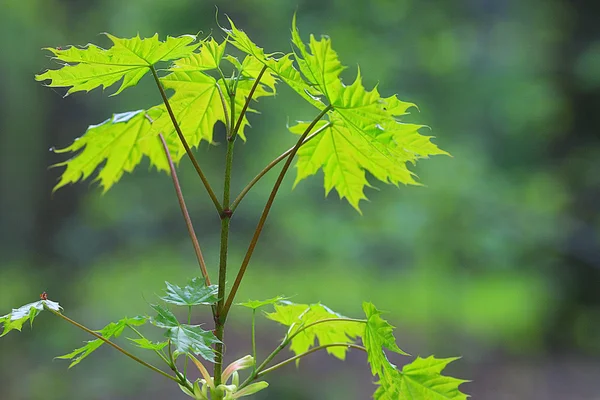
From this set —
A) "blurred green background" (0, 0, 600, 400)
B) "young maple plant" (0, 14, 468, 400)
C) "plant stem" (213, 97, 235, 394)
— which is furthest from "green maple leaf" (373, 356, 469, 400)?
"blurred green background" (0, 0, 600, 400)

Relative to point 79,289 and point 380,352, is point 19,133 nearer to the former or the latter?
point 79,289

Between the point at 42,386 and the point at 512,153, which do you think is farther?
the point at 512,153

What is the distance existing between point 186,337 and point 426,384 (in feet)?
0.87

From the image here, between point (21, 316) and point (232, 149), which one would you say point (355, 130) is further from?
point (21, 316)

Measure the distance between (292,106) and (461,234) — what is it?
38.6 inches

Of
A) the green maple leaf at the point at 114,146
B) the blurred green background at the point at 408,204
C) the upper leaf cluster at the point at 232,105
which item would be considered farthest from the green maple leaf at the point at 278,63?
the blurred green background at the point at 408,204

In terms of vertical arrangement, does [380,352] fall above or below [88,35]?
below

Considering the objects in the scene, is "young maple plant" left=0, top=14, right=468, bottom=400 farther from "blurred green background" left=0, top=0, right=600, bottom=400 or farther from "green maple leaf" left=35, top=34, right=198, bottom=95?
"blurred green background" left=0, top=0, right=600, bottom=400

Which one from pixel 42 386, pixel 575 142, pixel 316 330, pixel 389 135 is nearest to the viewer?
pixel 389 135

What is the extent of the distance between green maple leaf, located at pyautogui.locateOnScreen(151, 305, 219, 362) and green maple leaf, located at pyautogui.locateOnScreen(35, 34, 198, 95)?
0.75ft

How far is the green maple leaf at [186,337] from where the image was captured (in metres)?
0.49

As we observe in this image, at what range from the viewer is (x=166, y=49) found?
22.3 inches

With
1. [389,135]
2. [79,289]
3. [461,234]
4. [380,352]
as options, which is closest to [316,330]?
[380,352]

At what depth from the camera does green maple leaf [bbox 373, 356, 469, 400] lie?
61 cm
